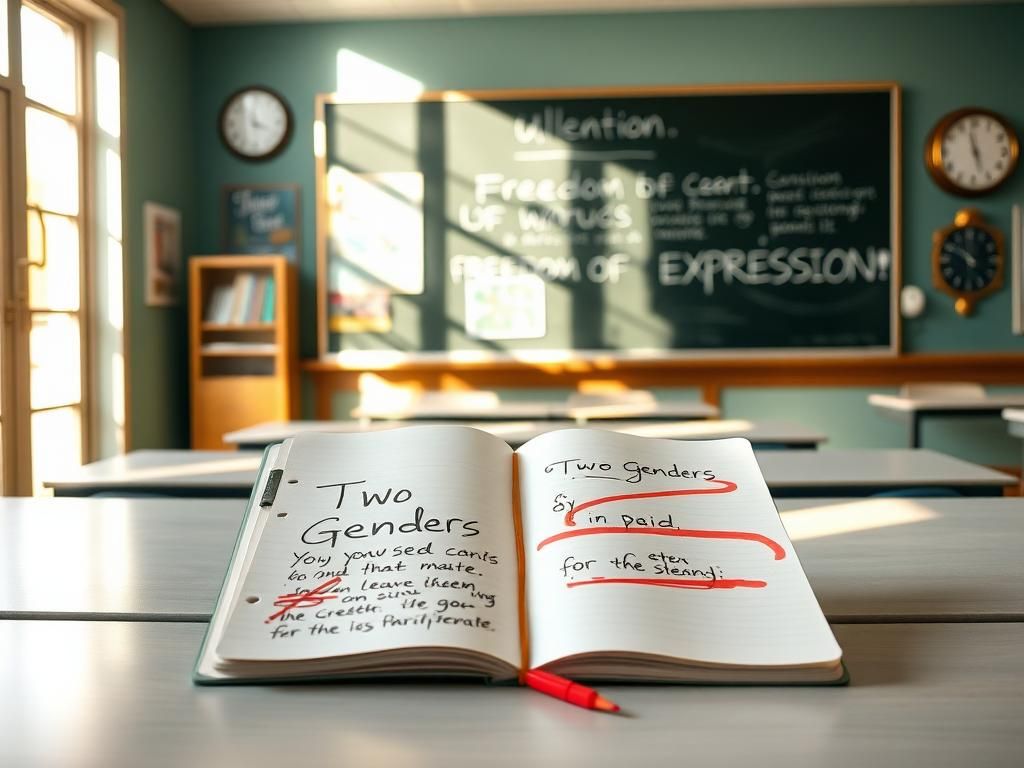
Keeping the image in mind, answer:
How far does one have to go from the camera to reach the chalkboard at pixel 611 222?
17.2 feet

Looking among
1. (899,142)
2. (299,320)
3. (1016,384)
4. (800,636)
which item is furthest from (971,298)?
(800,636)

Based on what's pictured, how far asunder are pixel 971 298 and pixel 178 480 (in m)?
4.59

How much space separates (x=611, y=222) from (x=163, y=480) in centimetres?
363

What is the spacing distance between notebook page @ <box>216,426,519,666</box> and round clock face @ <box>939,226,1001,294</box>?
16.2 ft

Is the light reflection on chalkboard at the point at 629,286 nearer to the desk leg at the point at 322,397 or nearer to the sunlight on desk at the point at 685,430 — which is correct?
the desk leg at the point at 322,397

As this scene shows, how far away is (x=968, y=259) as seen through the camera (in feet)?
17.1


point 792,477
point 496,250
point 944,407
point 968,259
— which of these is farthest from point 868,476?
point 968,259

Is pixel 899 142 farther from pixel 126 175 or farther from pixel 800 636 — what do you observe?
pixel 800 636

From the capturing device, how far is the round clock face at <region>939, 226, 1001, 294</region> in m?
5.21

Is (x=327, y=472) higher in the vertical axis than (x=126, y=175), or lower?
lower

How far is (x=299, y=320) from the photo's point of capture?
212 inches

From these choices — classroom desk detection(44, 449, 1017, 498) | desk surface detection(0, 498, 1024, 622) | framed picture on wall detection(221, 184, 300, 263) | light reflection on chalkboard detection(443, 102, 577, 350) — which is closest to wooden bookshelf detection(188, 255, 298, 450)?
framed picture on wall detection(221, 184, 300, 263)

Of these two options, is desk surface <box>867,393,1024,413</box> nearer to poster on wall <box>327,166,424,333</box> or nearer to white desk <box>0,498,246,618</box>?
poster on wall <box>327,166,424,333</box>

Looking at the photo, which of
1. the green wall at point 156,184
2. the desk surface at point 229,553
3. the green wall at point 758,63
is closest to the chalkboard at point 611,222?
the green wall at point 758,63
